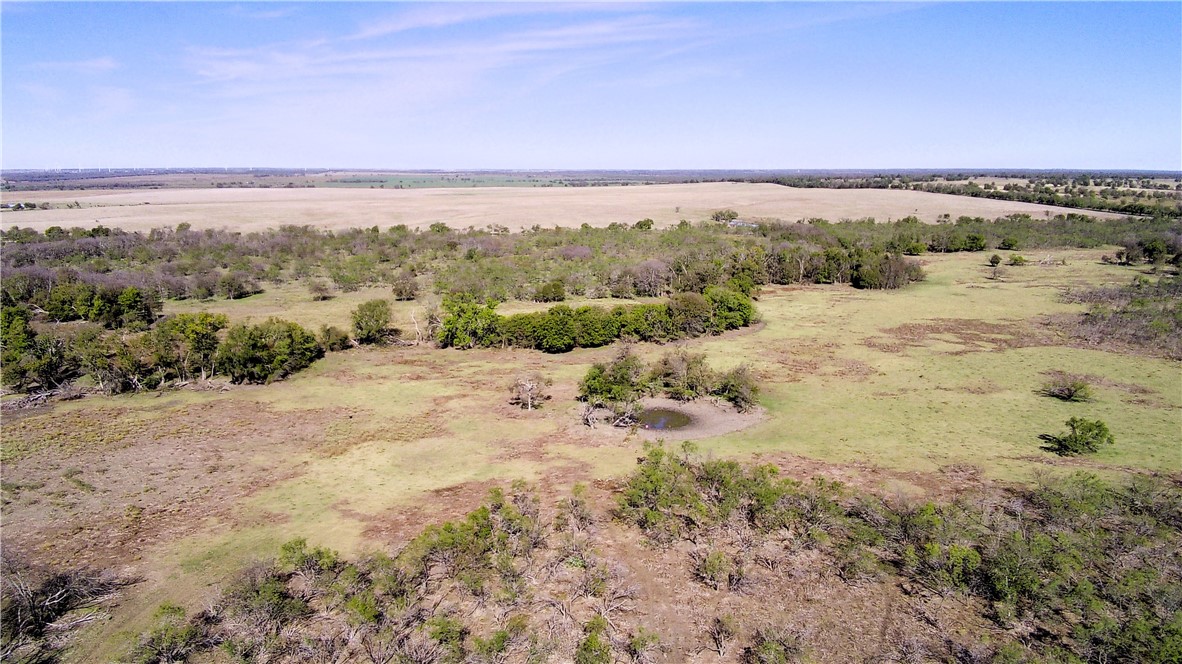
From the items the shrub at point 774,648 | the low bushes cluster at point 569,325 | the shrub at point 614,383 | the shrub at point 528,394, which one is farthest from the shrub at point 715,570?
the low bushes cluster at point 569,325

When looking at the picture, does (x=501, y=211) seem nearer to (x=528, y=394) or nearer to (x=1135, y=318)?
(x=528, y=394)

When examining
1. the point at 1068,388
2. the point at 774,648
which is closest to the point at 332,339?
the point at 774,648

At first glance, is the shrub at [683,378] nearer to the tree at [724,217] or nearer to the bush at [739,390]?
the bush at [739,390]

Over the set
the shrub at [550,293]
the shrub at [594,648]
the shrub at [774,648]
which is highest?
the shrub at [550,293]

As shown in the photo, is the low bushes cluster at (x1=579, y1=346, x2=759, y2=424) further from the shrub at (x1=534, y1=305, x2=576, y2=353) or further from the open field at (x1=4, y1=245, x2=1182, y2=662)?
the shrub at (x1=534, y1=305, x2=576, y2=353)

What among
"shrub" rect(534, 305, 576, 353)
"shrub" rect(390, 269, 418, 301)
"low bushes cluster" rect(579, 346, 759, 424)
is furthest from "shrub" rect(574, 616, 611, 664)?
"shrub" rect(390, 269, 418, 301)

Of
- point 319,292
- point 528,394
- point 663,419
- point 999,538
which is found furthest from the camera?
point 319,292

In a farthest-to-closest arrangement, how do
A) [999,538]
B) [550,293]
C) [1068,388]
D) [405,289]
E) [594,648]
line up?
[405,289], [550,293], [1068,388], [999,538], [594,648]
